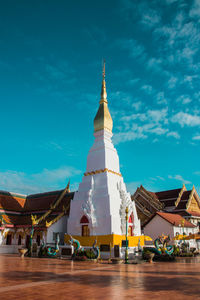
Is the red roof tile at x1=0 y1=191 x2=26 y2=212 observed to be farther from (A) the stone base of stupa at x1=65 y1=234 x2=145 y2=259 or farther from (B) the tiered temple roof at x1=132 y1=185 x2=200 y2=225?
(B) the tiered temple roof at x1=132 y1=185 x2=200 y2=225

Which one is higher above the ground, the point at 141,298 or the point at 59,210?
the point at 59,210

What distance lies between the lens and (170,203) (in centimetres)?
3875

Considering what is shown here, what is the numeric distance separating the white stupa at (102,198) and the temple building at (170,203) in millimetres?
11597

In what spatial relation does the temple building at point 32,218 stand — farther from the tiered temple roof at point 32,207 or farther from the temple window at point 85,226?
the temple window at point 85,226

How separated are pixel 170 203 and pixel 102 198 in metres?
17.8

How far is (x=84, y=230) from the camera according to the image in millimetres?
24609

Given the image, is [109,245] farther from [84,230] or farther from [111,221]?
[84,230]

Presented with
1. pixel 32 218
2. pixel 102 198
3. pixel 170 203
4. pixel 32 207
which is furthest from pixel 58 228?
pixel 170 203

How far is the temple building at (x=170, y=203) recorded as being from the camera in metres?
36.7

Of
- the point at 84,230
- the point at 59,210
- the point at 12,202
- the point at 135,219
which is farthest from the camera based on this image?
the point at 12,202

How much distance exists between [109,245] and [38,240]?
9.51 metres

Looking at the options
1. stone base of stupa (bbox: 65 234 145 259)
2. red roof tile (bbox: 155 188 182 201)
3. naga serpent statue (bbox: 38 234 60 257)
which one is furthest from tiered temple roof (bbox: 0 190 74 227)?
red roof tile (bbox: 155 188 182 201)

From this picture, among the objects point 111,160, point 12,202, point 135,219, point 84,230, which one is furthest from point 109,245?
point 12,202

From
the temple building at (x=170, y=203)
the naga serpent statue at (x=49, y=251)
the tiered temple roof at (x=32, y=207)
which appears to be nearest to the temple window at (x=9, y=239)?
the tiered temple roof at (x=32, y=207)
